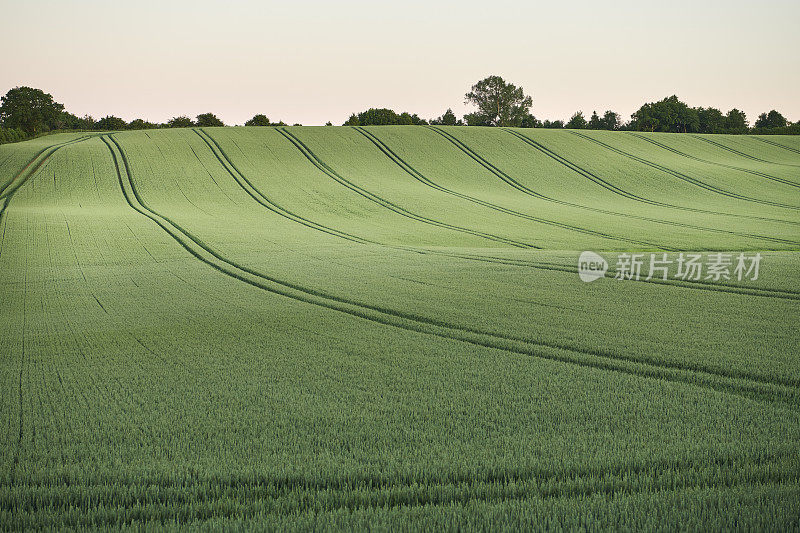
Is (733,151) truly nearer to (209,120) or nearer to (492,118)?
(492,118)

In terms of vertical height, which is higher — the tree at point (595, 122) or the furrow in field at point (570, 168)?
the tree at point (595, 122)

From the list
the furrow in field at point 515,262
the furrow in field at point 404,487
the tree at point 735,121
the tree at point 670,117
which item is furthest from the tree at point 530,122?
the furrow in field at point 404,487

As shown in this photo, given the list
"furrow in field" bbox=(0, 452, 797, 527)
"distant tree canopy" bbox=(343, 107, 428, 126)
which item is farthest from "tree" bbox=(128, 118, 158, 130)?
"furrow in field" bbox=(0, 452, 797, 527)

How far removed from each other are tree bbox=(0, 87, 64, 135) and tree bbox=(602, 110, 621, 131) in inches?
3531

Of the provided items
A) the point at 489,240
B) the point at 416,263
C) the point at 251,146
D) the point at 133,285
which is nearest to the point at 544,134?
the point at 251,146

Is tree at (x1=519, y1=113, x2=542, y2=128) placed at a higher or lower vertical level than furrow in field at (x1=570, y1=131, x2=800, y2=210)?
higher

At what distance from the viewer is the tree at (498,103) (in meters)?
114

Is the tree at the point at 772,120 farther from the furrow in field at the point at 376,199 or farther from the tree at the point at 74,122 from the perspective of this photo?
the tree at the point at 74,122

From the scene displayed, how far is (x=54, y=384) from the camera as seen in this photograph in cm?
971

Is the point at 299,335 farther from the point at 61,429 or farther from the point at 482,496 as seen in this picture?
the point at 482,496

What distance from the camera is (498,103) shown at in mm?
114688

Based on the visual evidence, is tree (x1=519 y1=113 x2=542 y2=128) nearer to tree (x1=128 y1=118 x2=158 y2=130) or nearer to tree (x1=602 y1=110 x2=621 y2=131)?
tree (x1=602 y1=110 x2=621 y2=131)

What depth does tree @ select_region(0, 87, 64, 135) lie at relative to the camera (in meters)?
95.9

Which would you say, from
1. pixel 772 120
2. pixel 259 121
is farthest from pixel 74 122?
pixel 772 120
